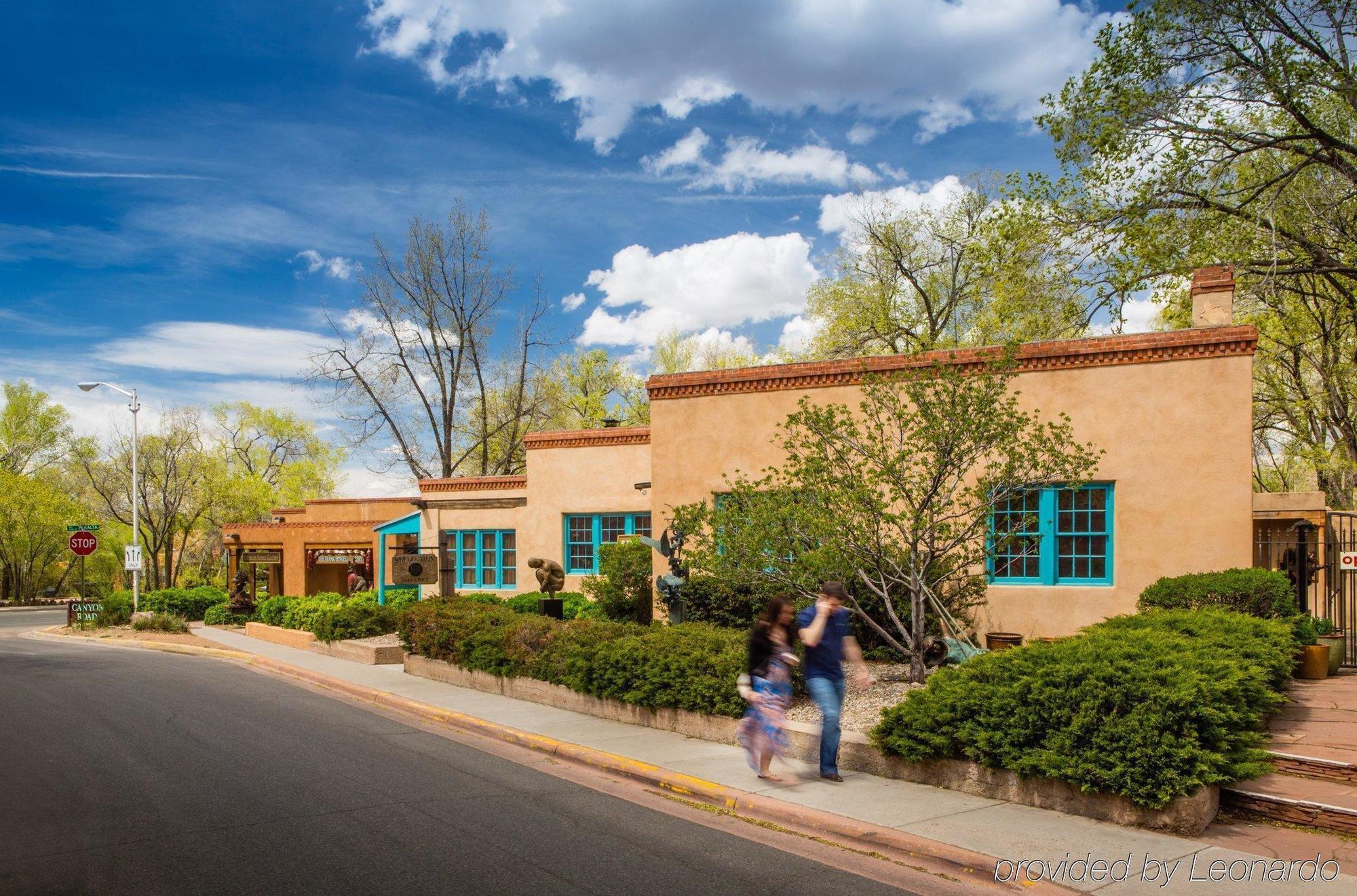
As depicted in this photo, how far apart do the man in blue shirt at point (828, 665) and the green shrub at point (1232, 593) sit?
6589mm

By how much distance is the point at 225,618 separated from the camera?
29594 mm

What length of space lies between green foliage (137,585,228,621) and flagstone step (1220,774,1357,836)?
3055cm

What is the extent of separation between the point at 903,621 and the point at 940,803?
6864 millimetres

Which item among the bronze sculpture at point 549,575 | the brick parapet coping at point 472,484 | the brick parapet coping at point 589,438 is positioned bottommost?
the bronze sculpture at point 549,575

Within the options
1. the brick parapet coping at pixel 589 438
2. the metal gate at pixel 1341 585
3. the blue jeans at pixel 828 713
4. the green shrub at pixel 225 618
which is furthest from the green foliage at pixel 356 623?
the metal gate at pixel 1341 585

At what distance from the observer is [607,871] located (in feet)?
21.1

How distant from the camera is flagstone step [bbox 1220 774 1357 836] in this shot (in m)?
6.96

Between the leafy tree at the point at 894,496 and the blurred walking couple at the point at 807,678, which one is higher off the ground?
the leafy tree at the point at 894,496

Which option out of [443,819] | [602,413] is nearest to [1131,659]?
[443,819]

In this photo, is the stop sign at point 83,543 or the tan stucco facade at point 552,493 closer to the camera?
the tan stucco facade at point 552,493

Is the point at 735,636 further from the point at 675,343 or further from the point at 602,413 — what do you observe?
the point at 675,343

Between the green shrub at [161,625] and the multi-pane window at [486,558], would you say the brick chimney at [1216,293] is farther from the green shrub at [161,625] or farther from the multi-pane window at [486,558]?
the green shrub at [161,625]

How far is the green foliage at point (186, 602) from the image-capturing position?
31.0 metres

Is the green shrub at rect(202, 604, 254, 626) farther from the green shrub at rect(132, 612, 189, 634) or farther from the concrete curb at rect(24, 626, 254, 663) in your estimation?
the concrete curb at rect(24, 626, 254, 663)
